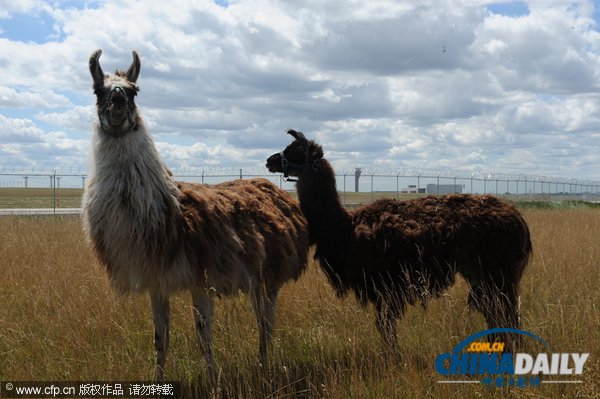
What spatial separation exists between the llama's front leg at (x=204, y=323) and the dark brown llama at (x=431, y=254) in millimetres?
1482

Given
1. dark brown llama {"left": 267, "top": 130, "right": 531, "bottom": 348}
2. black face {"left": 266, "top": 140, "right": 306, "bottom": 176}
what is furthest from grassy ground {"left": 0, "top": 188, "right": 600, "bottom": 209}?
dark brown llama {"left": 267, "top": 130, "right": 531, "bottom": 348}

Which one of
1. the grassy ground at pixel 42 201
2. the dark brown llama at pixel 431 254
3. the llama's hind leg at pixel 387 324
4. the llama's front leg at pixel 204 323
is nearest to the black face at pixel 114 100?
the llama's front leg at pixel 204 323

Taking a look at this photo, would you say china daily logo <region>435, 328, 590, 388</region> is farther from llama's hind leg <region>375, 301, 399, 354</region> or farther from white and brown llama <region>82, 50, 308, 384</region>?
white and brown llama <region>82, 50, 308, 384</region>

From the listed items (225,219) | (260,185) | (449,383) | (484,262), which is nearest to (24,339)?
(225,219)

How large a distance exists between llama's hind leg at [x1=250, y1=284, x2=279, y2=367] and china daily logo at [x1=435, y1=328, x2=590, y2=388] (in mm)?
1520

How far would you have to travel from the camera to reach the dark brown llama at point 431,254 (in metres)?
5.41

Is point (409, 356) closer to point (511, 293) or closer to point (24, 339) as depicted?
point (511, 293)

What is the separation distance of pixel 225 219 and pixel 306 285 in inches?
101

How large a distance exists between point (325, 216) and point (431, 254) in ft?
3.73

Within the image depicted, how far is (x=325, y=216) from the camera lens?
6125 mm

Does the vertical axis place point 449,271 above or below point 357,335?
above

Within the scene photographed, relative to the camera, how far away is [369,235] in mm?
5680

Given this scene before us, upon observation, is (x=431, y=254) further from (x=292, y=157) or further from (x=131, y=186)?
(x=131, y=186)

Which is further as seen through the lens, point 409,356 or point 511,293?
point 511,293
